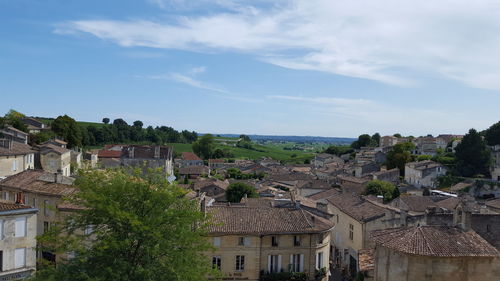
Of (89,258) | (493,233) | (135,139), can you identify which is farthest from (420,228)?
(135,139)

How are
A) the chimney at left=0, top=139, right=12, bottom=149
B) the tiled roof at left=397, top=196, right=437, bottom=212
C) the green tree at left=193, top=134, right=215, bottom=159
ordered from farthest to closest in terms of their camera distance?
the green tree at left=193, top=134, right=215, bottom=159 < the chimney at left=0, top=139, right=12, bottom=149 < the tiled roof at left=397, top=196, right=437, bottom=212

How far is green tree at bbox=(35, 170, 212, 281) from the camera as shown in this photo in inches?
777

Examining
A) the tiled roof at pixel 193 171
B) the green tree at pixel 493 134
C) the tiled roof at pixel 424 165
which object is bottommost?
the tiled roof at pixel 193 171

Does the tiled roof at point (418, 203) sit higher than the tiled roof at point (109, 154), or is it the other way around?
the tiled roof at point (109, 154)

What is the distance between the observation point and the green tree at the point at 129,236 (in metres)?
19.7

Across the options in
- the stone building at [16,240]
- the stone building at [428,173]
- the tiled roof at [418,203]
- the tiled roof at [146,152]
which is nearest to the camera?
the stone building at [16,240]

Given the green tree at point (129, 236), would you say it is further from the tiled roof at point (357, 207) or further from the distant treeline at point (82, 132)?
the distant treeline at point (82, 132)

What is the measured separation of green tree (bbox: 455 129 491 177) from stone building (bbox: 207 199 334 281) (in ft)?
215

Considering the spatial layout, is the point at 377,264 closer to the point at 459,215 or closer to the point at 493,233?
the point at 459,215

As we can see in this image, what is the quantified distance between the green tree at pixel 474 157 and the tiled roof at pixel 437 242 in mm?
70446

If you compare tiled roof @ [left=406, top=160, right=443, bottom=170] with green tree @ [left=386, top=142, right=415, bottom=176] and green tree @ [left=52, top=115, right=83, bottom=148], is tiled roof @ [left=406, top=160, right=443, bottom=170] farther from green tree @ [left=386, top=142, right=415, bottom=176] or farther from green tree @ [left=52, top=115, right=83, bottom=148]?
green tree @ [left=52, top=115, right=83, bottom=148]

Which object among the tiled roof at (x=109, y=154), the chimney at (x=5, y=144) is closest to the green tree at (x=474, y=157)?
the tiled roof at (x=109, y=154)

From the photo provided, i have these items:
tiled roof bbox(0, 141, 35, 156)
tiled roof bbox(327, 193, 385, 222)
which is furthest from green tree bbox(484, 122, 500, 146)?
tiled roof bbox(0, 141, 35, 156)

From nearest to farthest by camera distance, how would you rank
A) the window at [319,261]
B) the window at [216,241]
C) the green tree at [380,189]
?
the window at [216,241], the window at [319,261], the green tree at [380,189]
